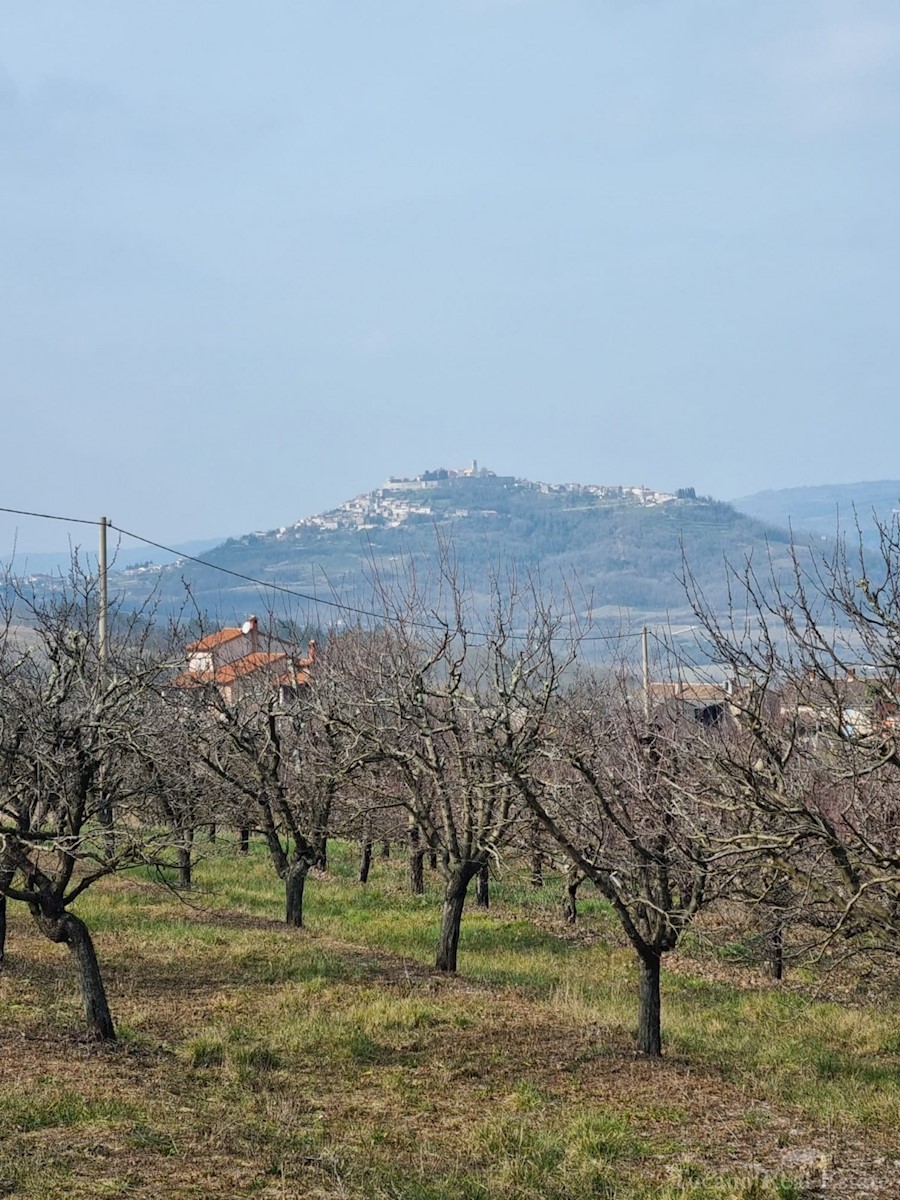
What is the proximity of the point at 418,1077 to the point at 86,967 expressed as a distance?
10.3 ft

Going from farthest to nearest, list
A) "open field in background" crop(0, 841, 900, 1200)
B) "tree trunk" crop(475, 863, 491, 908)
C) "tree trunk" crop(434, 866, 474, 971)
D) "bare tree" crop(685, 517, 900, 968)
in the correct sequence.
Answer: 1. "tree trunk" crop(475, 863, 491, 908)
2. "tree trunk" crop(434, 866, 474, 971)
3. "open field in background" crop(0, 841, 900, 1200)
4. "bare tree" crop(685, 517, 900, 968)

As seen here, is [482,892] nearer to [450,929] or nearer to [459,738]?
[450,929]

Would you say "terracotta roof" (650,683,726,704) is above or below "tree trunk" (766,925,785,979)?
above

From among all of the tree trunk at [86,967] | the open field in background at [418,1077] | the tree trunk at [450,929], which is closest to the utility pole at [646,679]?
the tree trunk at [450,929]

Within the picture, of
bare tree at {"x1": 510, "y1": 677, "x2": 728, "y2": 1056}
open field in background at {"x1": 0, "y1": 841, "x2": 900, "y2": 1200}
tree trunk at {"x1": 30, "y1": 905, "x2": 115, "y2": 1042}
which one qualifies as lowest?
open field in background at {"x1": 0, "y1": 841, "x2": 900, "y2": 1200}

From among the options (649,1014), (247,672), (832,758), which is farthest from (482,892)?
(832,758)

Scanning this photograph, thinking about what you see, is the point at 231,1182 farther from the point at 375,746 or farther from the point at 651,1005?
the point at 375,746

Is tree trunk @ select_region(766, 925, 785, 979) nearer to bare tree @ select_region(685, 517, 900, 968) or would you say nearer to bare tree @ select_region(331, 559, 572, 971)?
bare tree @ select_region(685, 517, 900, 968)

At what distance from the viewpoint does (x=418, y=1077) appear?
1059cm

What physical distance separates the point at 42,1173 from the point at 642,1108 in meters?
5.11

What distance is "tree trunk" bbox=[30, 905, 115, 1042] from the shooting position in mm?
10570

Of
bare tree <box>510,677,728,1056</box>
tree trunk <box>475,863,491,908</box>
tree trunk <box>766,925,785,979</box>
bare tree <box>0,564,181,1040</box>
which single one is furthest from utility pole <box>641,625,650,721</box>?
bare tree <box>0,564,181,1040</box>

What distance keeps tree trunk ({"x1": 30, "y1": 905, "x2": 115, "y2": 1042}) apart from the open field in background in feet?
0.86

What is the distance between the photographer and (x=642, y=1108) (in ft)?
33.2
